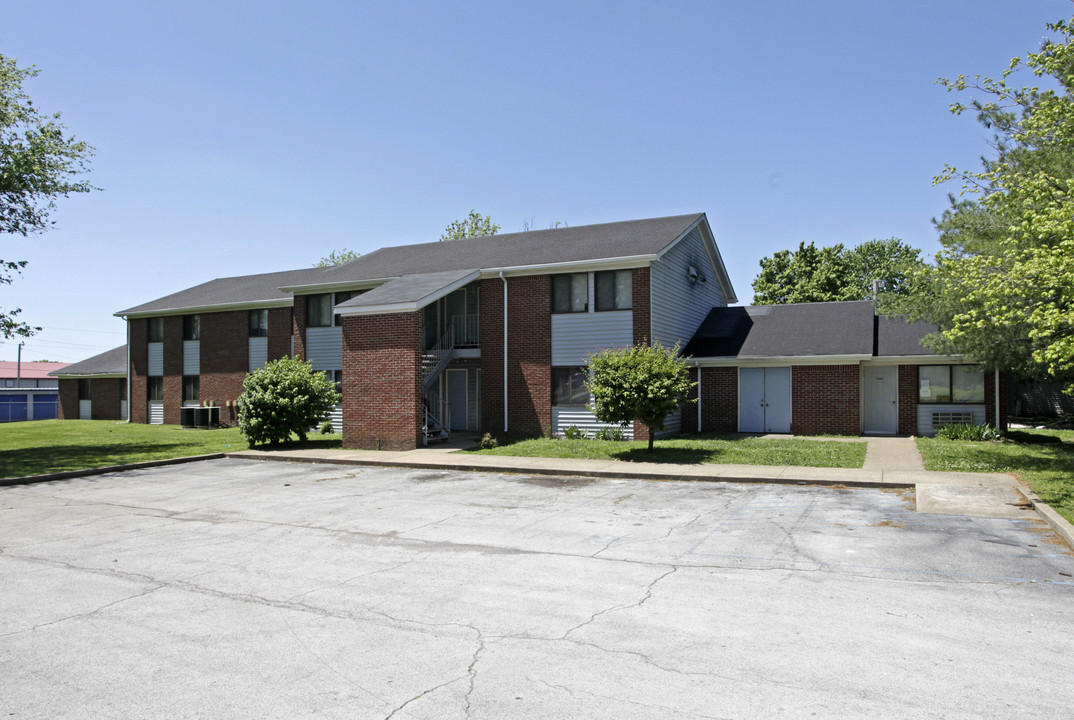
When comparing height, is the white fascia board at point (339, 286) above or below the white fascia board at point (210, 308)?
above

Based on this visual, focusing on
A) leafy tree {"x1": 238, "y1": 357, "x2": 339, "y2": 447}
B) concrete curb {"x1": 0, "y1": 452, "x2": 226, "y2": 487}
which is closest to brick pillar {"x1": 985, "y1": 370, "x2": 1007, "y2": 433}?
leafy tree {"x1": 238, "y1": 357, "x2": 339, "y2": 447}

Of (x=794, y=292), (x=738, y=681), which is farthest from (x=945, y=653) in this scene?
(x=794, y=292)

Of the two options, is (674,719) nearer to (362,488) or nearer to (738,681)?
(738,681)

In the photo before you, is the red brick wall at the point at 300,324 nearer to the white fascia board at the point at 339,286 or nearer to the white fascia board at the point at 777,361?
the white fascia board at the point at 339,286

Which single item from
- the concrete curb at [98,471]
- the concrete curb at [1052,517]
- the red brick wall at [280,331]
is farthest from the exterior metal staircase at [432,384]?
the concrete curb at [1052,517]

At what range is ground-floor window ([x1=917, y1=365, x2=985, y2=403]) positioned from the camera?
2120 centimetres

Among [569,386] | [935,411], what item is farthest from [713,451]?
[935,411]

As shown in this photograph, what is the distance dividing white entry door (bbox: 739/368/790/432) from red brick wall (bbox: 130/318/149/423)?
26057 millimetres

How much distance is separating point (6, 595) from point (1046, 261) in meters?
12.8

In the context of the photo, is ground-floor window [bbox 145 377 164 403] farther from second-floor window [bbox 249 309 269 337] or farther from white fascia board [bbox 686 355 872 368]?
white fascia board [bbox 686 355 872 368]

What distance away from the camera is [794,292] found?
45.6m

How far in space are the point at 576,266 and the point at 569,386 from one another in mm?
3527

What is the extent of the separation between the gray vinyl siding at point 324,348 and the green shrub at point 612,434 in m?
10.9

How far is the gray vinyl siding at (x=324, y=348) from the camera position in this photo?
1040 inches
